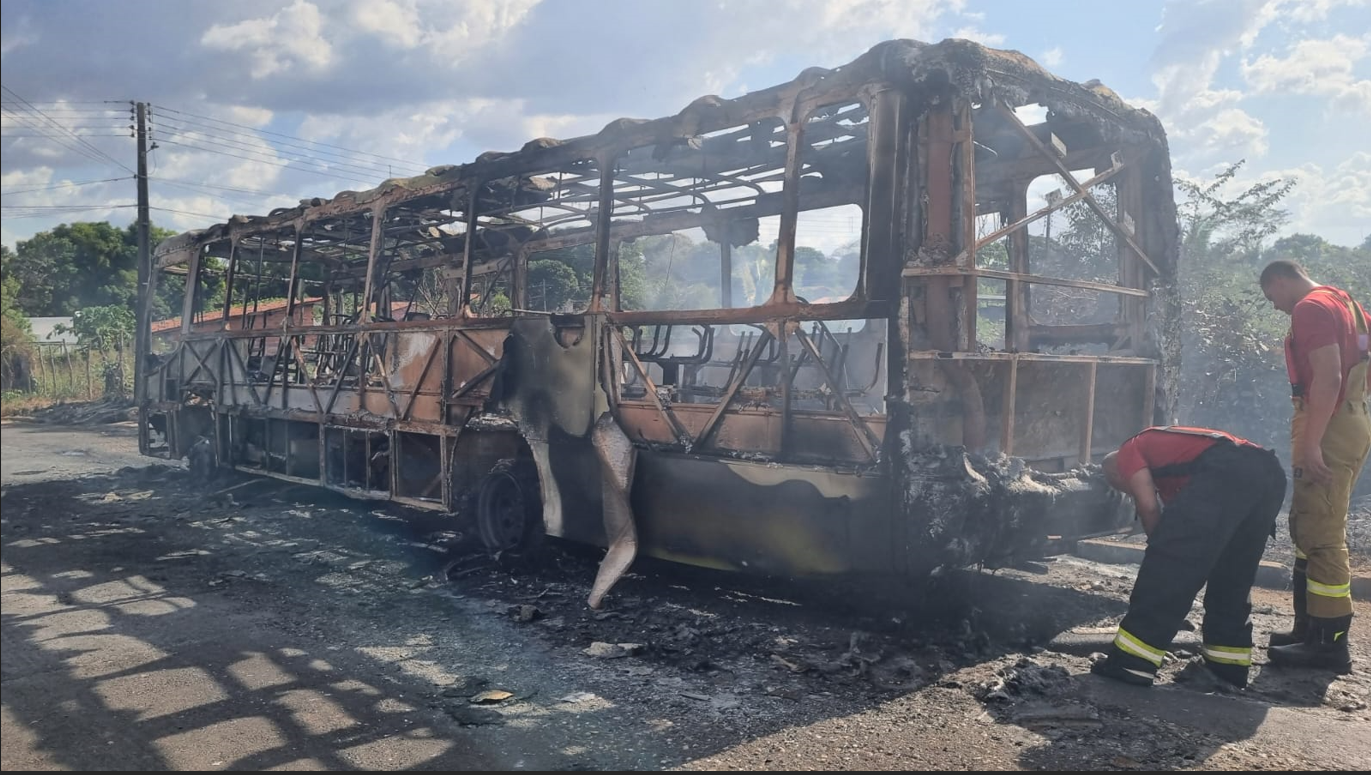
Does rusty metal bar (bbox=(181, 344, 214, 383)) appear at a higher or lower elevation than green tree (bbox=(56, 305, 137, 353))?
lower

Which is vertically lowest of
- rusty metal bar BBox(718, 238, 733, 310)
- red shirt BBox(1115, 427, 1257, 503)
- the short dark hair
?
red shirt BBox(1115, 427, 1257, 503)

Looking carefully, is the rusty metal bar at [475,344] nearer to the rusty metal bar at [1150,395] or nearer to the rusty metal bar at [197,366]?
the rusty metal bar at [1150,395]

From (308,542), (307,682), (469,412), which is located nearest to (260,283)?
(308,542)

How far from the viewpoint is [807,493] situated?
15.1 feet

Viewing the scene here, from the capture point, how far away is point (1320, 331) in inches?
161

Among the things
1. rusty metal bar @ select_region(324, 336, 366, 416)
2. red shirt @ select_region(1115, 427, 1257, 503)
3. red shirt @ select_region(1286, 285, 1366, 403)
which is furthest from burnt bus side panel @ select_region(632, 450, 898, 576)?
rusty metal bar @ select_region(324, 336, 366, 416)

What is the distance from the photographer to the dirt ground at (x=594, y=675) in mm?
3178

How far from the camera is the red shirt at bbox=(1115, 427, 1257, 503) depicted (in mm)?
4020

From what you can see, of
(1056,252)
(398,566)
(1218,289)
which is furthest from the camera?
(1056,252)

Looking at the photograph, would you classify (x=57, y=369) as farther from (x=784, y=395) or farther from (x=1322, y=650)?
(x=1322, y=650)

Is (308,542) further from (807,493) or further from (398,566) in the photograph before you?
(807,493)

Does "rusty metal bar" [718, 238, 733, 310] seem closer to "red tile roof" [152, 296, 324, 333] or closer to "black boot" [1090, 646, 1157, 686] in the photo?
"red tile roof" [152, 296, 324, 333]

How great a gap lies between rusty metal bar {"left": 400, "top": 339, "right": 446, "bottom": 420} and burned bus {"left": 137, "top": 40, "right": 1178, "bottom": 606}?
4 centimetres

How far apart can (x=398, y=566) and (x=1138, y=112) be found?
569 centimetres
